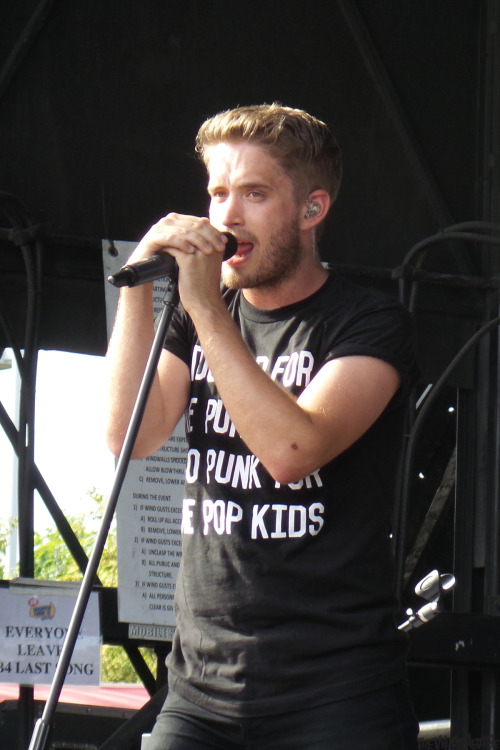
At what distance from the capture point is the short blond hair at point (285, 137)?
1.78 metres

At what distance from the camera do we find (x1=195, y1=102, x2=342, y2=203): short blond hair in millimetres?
1784

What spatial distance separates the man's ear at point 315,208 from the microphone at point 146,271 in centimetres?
28

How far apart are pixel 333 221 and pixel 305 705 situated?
154 cm

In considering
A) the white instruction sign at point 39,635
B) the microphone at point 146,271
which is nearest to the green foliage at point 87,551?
the white instruction sign at point 39,635

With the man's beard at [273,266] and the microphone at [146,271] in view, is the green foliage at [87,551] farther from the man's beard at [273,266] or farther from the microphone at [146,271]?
the microphone at [146,271]

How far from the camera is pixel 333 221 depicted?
2.79 m

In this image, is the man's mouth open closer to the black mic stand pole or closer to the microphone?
the microphone

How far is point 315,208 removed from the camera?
1.87 meters

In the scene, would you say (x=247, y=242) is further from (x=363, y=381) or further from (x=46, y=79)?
(x=46, y=79)

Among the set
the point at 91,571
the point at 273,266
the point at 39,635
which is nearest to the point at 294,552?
the point at 91,571

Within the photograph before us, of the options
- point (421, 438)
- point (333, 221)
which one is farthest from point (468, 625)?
point (333, 221)

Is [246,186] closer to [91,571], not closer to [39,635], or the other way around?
[91,571]

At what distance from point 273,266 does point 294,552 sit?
468 mm

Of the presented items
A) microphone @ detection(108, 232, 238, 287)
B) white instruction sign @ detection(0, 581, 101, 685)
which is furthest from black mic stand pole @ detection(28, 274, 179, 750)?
white instruction sign @ detection(0, 581, 101, 685)
